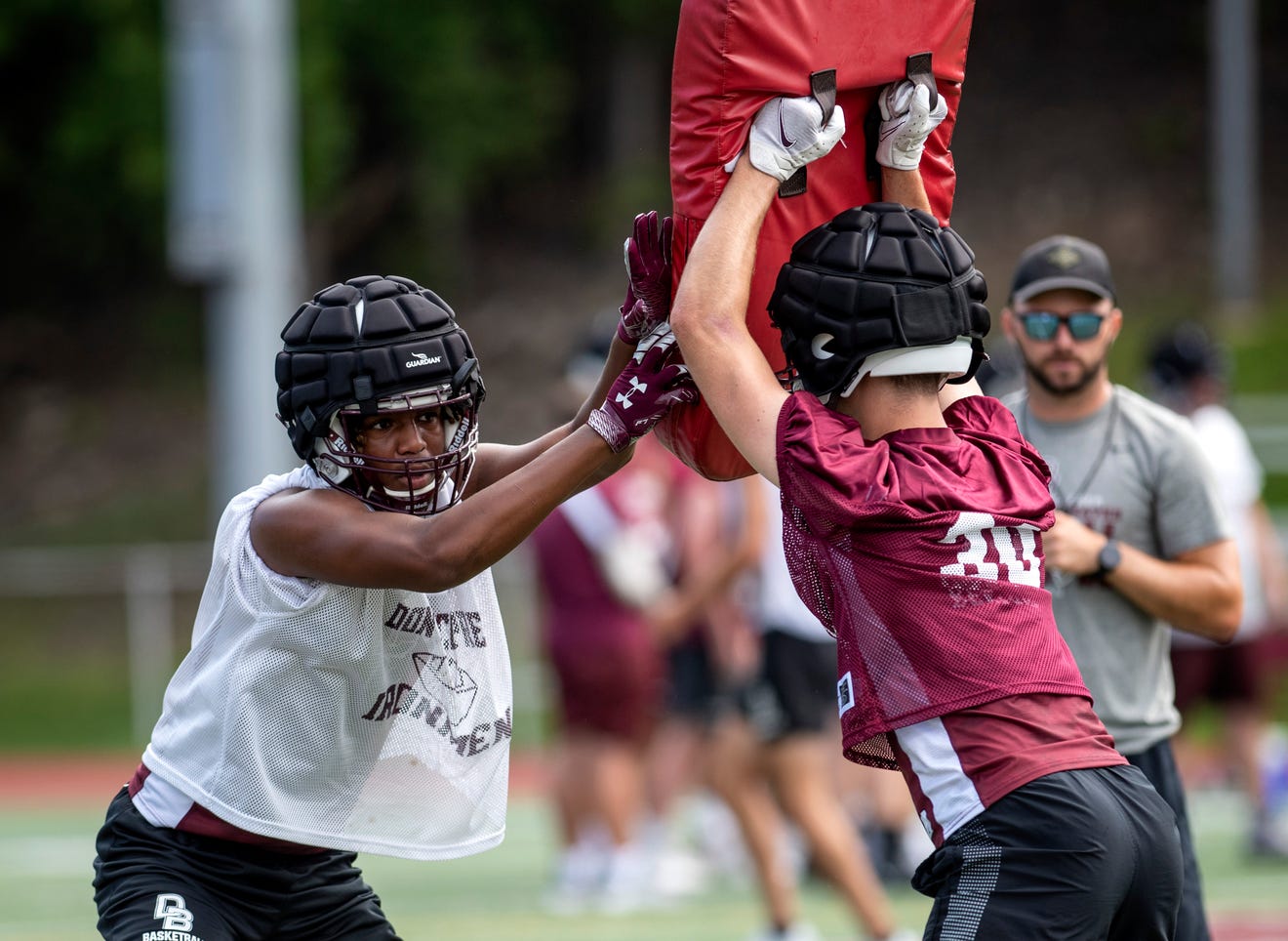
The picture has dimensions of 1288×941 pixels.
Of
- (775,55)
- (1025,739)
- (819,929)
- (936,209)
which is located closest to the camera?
(1025,739)

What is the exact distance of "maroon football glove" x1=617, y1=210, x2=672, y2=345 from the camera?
3.88 m

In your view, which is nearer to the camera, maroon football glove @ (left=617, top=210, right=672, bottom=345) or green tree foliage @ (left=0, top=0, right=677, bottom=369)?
maroon football glove @ (left=617, top=210, right=672, bottom=345)

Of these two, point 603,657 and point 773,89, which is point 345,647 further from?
point 603,657

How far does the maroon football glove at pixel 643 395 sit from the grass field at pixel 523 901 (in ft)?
13.7

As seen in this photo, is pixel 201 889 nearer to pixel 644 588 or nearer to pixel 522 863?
pixel 644 588

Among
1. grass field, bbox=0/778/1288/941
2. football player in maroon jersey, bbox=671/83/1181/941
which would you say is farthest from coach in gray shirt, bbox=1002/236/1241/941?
grass field, bbox=0/778/1288/941

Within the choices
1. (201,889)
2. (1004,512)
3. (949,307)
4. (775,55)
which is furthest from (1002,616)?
(201,889)

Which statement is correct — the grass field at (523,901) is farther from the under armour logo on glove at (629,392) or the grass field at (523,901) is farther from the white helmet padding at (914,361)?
the white helmet padding at (914,361)

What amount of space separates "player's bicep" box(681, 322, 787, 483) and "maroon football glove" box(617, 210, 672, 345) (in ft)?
1.31

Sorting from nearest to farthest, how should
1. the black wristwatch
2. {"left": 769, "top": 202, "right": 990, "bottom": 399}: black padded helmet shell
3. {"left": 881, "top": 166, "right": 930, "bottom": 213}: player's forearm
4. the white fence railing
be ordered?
{"left": 769, "top": 202, "right": 990, "bottom": 399}: black padded helmet shell < {"left": 881, "top": 166, "right": 930, "bottom": 213}: player's forearm < the black wristwatch < the white fence railing

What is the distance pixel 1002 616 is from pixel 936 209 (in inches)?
43.1

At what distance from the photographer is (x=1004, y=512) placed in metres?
3.30

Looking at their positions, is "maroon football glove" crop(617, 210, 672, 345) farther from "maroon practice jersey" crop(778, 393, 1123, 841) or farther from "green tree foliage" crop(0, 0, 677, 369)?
"green tree foliage" crop(0, 0, 677, 369)

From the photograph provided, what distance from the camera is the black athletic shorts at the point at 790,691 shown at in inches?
286
